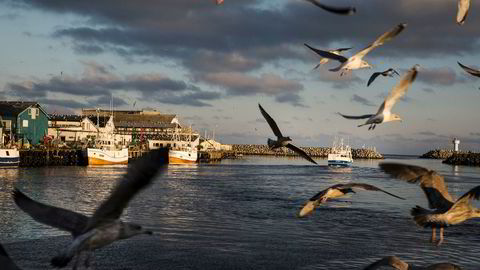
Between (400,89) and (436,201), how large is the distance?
2.17 meters

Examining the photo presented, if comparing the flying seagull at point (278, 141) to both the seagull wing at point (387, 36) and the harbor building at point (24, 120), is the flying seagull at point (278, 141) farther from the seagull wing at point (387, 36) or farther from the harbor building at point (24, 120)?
the harbor building at point (24, 120)

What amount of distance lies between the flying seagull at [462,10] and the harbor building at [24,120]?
84415mm

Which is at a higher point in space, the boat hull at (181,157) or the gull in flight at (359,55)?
the gull in flight at (359,55)

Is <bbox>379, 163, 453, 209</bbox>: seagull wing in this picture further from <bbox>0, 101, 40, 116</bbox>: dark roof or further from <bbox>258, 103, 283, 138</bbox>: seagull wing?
<bbox>0, 101, 40, 116</bbox>: dark roof

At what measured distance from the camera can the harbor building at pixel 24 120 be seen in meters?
85.0

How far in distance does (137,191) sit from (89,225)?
2.42 ft

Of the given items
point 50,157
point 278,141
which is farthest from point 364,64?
point 50,157

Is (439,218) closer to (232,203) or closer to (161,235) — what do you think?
(161,235)

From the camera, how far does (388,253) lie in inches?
768

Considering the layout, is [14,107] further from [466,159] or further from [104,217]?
[466,159]

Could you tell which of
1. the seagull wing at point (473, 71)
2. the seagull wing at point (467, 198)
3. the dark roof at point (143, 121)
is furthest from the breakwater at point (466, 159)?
the seagull wing at point (473, 71)

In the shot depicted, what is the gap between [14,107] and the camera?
86.8 m

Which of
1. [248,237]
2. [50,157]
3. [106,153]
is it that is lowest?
[248,237]

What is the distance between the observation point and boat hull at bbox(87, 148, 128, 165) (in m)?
83.2
